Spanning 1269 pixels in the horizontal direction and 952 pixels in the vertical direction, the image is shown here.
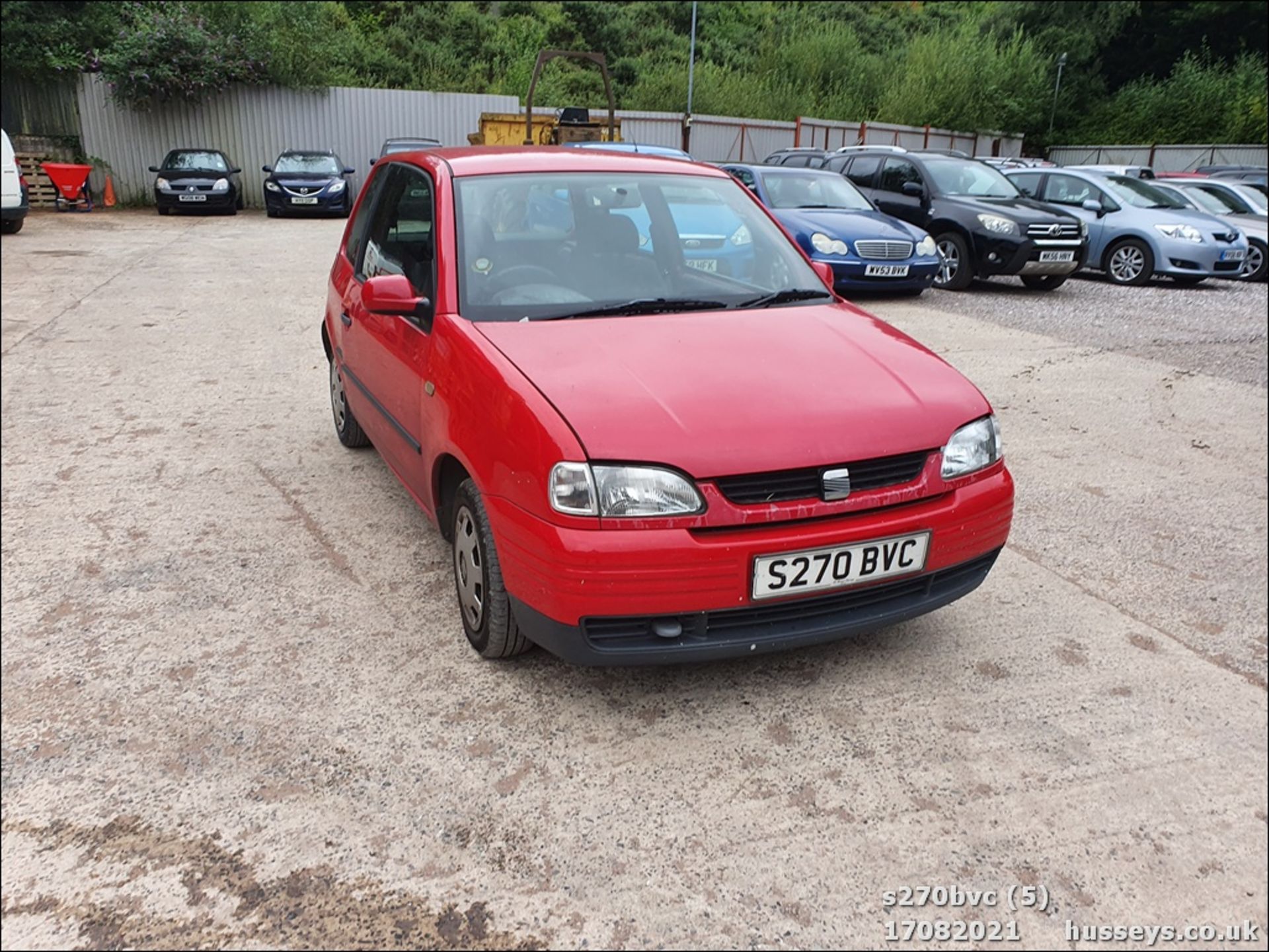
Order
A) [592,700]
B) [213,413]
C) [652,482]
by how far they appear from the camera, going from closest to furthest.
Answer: [652,482]
[592,700]
[213,413]

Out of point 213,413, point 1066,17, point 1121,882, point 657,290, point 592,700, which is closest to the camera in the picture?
point 1121,882

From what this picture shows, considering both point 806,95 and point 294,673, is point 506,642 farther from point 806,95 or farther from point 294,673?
point 806,95

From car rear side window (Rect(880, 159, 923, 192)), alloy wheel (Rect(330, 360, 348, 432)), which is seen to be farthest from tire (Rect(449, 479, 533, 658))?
car rear side window (Rect(880, 159, 923, 192))

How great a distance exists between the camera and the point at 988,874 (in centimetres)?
222

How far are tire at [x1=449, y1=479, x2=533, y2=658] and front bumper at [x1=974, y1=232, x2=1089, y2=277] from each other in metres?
9.52

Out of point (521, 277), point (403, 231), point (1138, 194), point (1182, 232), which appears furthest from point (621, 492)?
point (1138, 194)

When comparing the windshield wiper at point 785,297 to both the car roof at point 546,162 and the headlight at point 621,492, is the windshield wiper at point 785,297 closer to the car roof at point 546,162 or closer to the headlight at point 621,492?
the car roof at point 546,162

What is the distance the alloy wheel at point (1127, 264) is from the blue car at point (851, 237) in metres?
3.73

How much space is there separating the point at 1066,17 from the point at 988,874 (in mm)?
42545

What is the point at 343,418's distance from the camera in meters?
5.09

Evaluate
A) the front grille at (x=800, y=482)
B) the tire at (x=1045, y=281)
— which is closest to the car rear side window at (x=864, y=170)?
the tire at (x=1045, y=281)

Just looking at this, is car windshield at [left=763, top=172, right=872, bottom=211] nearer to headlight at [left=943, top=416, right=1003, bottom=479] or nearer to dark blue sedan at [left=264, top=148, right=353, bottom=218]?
headlight at [left=943, top=416, right=1003, bottom=479]

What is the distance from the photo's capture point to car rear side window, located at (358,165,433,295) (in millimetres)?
3668

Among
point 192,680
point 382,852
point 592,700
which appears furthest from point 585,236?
point 382,852
